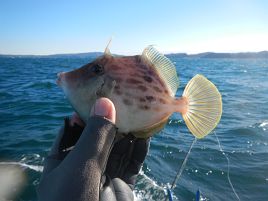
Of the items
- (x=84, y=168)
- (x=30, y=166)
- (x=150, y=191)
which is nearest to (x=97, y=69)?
(x=84, y=168)

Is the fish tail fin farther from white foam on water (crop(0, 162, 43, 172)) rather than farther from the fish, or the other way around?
white foam on water (crop(0, 162, 43, 172))

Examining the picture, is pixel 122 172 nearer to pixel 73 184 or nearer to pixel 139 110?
pixel 139 110

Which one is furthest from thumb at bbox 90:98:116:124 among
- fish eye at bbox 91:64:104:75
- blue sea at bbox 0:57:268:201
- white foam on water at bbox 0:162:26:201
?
white foam on water at bbox 0:162:26:201

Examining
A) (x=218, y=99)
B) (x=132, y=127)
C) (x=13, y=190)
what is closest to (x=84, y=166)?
(x=132, y=127)

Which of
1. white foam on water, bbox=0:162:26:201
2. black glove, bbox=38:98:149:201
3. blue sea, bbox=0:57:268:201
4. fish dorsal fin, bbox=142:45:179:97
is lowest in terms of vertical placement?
blue sea, bbox=0:57:268:201

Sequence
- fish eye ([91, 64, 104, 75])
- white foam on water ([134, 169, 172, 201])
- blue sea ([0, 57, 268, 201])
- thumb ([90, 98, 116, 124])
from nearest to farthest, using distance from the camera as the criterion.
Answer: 1. thumb ([90, 98, 116, 124])
2. fish eye ([91, 64, 104, 75])
3. white foam on water ([134, 169, 172, 201])
4. blue sea ([0, 57, 268, 201])

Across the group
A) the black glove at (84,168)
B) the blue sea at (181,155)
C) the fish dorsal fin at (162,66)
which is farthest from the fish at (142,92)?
the blue sea at (181,155)

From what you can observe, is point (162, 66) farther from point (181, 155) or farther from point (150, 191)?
point (181, 155)

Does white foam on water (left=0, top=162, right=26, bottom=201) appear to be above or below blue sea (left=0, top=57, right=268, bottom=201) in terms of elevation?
above
